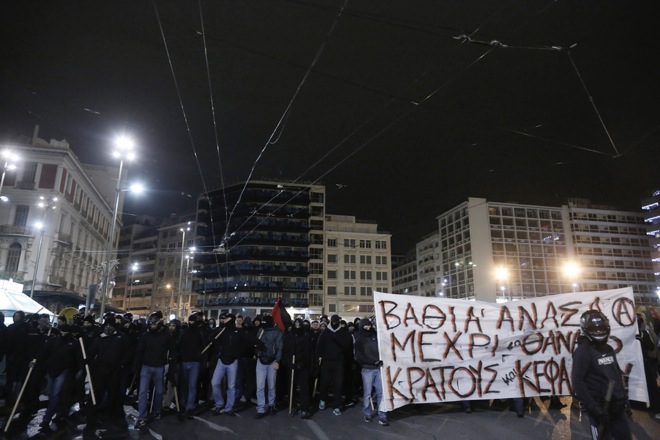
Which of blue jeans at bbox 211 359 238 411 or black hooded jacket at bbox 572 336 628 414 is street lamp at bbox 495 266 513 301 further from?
black hooded jacket at bbox 572 336 628 414

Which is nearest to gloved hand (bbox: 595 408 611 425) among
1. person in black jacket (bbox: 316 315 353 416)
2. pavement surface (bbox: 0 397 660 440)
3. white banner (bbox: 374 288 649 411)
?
pavement surface (bbox: 0 397 660 440)

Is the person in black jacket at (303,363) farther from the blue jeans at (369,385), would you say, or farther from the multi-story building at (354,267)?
the multi-story building at (354,267)

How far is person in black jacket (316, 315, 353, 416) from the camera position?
9.26 metres

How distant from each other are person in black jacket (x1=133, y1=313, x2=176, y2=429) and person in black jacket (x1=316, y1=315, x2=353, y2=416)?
309 centimetres

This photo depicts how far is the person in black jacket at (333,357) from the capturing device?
9.26 metres

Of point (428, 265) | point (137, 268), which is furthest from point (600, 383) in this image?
point (428, 265)

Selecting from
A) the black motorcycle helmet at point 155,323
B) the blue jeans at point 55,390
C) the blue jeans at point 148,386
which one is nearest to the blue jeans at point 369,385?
the blue jeans at point 148,386

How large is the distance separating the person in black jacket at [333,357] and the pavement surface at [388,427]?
0.40m

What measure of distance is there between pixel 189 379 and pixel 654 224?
10471cm

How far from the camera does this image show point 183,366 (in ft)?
29.3

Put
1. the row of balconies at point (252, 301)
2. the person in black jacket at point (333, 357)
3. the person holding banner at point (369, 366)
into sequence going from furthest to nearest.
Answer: the row of balconies at point (252, 301) → the person in black jacket at point (333, 357) → the person holding banner at point (369, 366)

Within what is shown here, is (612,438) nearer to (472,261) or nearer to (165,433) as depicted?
(165,433)

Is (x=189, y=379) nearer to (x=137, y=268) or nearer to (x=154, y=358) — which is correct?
(x=154, y=358)

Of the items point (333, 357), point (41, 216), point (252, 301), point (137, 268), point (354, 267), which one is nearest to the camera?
point (333, 357)
